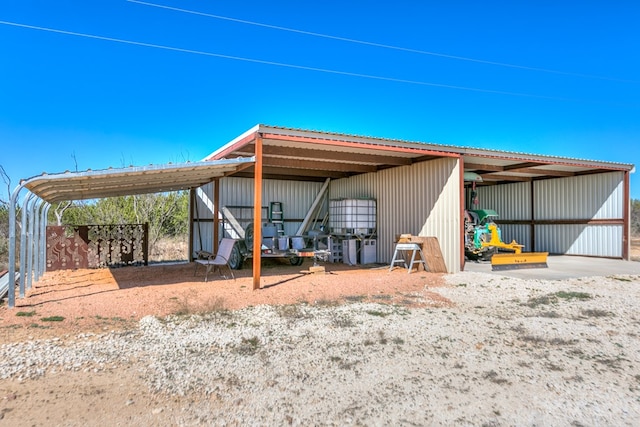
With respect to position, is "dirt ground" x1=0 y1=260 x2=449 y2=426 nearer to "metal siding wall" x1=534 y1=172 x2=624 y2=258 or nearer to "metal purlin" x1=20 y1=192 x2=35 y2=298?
"metal purlin" x1=20 y1=192 x2=35 y2=298

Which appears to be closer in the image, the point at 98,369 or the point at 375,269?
the point at 98,369

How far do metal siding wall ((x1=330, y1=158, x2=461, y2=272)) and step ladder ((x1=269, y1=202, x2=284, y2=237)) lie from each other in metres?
2.65

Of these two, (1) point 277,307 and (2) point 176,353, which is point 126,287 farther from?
(2) point 176,353

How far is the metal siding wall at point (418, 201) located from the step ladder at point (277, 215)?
265 centimetres

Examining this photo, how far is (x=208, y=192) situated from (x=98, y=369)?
406 inches

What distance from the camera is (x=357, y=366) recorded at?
3912 millimetres

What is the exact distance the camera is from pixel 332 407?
10.1 feet

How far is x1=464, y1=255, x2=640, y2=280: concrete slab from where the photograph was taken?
9.71m

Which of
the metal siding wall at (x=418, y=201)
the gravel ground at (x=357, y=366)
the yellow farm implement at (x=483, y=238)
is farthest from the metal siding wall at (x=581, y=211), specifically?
the gravel ground at (x=357, y=366)

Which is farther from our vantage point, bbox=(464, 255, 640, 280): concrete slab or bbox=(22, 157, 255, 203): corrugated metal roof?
bbox=(464, 255, 640, 280): concrete slab

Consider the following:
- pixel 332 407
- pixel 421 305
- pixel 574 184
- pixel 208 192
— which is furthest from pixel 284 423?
pixel 574 184

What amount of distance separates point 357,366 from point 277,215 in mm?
10479

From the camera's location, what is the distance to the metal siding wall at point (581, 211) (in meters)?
13.5

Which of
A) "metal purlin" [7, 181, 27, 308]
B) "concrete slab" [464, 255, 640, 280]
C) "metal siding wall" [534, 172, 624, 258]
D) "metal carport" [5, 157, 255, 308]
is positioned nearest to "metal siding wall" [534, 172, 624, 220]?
"metal siding wall" [534, 172, 624, 258]
